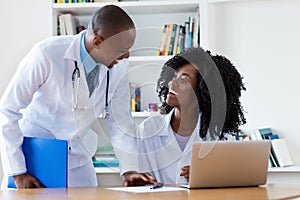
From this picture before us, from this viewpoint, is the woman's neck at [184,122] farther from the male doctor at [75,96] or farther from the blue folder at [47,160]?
the blue folder at [47,160]

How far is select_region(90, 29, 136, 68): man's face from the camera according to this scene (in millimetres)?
1787

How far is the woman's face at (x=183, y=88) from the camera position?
2.19 m

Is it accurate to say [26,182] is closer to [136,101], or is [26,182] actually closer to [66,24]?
[136,101]

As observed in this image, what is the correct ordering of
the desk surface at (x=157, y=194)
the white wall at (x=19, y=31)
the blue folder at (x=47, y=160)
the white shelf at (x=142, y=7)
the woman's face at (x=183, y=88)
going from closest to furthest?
the desk surface at (x=157, y=194), the blue folder at (x=47, y=160), the woman's face at (x=183, y=88), the white shelf at (x=142, y=7), the white wall at (x=19, y=31)

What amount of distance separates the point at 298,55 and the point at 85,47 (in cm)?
171

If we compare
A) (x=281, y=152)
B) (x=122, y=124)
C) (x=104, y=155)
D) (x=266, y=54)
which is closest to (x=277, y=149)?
(x=281, y=152)

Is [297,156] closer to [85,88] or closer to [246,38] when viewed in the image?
[246,38]

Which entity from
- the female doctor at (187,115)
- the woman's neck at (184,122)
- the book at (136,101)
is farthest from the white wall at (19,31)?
the woman's neck at (184,122)

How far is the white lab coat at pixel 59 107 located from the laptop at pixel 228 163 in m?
0.41

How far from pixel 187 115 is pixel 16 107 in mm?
745

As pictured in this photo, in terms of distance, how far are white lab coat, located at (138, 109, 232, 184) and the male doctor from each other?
3.1 inches

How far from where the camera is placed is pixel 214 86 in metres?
2.37

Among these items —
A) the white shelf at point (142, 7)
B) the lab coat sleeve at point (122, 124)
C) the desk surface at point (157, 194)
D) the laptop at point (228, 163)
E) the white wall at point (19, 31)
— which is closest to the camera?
the desk surface at point (157, 194)

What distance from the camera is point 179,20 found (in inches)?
130
